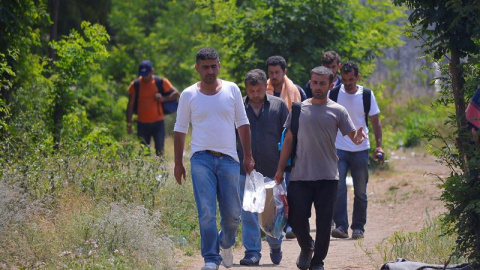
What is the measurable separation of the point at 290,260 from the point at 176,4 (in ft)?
47.2

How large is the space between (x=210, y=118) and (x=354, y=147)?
2.95m

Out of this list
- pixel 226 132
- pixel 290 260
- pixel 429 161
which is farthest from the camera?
pixel 429 161

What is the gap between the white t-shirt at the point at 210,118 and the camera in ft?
24.3

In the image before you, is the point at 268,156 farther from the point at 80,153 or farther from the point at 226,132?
the point at 80,153

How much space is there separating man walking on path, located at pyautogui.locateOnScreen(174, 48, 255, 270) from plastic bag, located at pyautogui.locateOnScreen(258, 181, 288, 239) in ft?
1.22

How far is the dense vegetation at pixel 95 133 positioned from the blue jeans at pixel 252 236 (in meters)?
0.75

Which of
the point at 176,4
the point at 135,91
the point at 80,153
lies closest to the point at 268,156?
the point at 80,153

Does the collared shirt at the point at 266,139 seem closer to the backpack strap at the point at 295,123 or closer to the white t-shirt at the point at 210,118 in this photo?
the backpack strap at the point at 295,123

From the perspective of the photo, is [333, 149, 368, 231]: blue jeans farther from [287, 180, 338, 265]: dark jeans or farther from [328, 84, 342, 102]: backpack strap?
[287, 180, 338, 265]: dark jeans

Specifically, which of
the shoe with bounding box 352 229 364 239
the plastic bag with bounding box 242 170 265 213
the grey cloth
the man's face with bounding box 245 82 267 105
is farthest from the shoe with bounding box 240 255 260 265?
the shoe with bounding box 352 229 364 239

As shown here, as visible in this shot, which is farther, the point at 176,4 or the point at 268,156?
the point at 176,4

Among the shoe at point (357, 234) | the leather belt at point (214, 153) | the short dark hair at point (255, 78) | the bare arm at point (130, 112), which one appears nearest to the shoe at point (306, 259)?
the leather belt at point (214, 153)

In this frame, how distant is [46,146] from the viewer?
10.2 m

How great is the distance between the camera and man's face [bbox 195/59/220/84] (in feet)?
24.5
